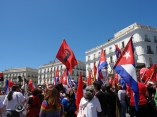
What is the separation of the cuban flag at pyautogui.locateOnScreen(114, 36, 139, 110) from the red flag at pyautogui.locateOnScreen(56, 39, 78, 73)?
11.6 ft

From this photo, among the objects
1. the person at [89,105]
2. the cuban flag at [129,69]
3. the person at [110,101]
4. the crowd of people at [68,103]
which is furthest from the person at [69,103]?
the cuban flag at [129,69]

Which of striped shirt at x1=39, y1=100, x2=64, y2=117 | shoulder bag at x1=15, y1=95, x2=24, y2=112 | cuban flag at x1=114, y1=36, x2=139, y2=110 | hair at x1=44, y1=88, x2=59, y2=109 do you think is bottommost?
shoulder bag at x1=15, y1=95, x2=24, y2=112

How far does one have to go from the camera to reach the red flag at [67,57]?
27.9 feet

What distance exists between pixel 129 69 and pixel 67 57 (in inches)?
168

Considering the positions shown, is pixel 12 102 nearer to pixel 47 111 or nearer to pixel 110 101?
pixel 47 111

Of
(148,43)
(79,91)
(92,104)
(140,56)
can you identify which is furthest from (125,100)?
(148,43)

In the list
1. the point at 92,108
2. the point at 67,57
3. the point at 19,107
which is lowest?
the point at 19,107

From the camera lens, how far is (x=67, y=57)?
866 cm

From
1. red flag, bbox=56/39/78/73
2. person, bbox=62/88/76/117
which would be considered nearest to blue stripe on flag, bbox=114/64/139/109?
person, bbox=62/88/76/117

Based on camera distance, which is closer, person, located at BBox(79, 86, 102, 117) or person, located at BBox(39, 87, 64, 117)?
person, located at BBox(39, 87, 64, 117)

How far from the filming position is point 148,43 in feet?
128

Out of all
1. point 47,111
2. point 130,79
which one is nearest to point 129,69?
point 130,79

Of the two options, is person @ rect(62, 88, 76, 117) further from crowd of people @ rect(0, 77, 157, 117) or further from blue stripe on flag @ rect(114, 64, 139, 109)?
blue stripe on flag @ rect(114, 64, 139, 109)

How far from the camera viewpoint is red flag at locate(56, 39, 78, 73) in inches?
335
